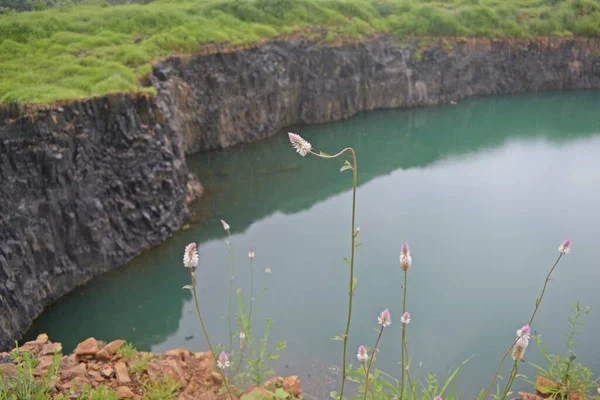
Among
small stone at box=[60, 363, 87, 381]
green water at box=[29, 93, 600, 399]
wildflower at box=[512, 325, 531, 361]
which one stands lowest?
green water at box=[29, 93, 600, 399]

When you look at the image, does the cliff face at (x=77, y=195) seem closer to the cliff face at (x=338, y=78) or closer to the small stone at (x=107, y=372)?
the cliff face at (x=338, y=78)

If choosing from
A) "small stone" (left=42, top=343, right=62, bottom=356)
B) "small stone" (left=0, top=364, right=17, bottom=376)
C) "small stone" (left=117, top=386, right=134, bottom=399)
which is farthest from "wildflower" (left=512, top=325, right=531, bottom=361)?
"small stone" (left=42, top=343, right=62, bottom=356)

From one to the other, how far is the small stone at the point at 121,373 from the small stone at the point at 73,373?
9.9 inches

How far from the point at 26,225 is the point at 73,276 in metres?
1.06

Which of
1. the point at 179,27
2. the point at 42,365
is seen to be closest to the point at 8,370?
the point at 42,365

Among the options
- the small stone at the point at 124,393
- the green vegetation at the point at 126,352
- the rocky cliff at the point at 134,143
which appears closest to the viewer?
the small stone at the point at 124,393

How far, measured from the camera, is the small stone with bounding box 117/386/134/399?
13.1ft

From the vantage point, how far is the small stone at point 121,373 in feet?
13.9

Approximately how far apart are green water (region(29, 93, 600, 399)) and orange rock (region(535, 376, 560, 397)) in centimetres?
115

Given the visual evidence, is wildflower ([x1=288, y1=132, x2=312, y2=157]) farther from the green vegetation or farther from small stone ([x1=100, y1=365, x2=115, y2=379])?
the green vegetation

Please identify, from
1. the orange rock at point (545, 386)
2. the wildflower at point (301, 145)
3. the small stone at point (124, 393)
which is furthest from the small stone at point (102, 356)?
the orange rock at point (545, 386)

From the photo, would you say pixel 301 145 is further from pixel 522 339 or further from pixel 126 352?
pixel 126 352

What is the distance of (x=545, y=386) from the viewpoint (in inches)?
184

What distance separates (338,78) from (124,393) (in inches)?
530
